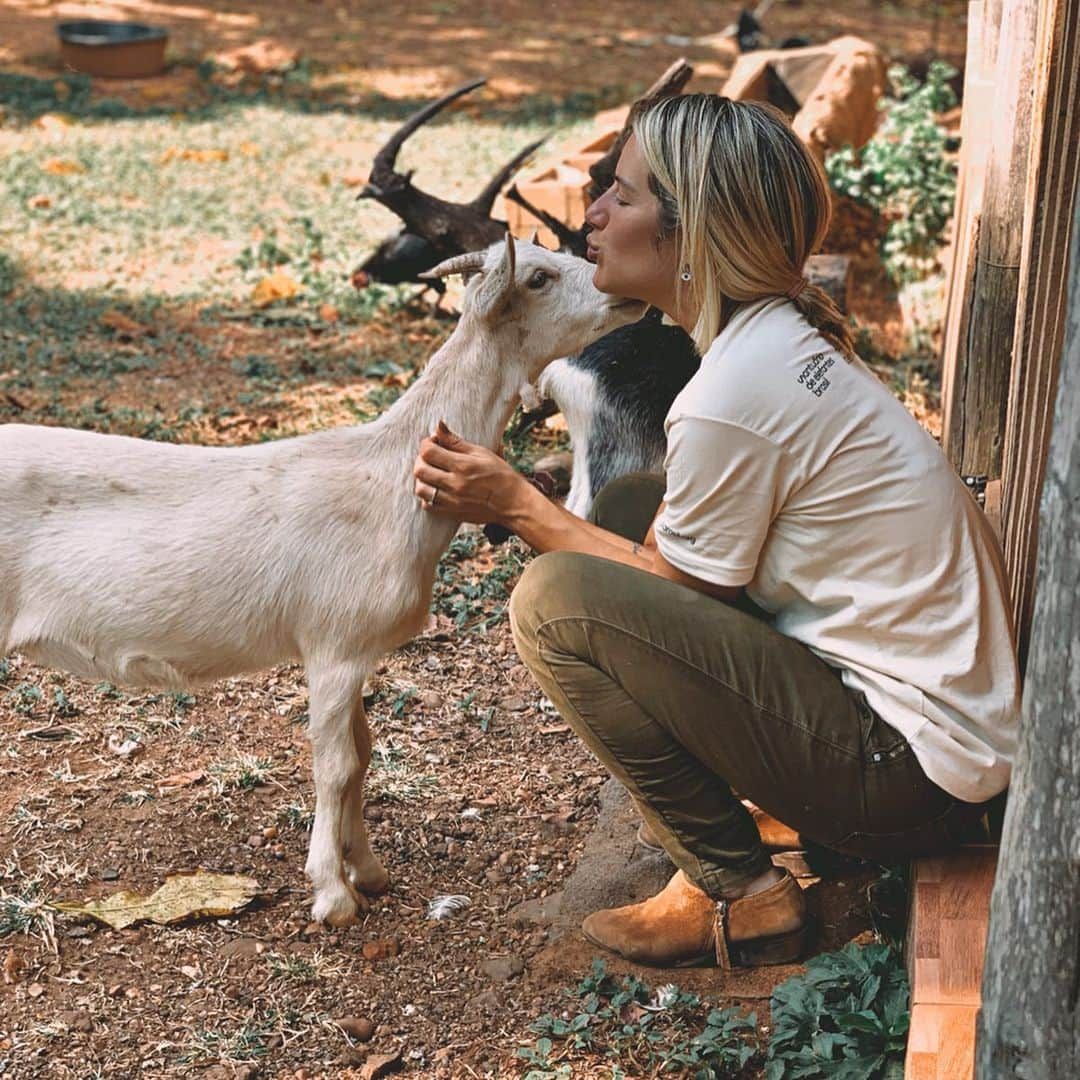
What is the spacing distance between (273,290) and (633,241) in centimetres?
575

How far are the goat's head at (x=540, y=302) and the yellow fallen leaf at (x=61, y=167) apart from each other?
8.43 m

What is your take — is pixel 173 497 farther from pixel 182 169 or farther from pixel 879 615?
pixel 182 169

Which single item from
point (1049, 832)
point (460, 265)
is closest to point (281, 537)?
point (460, 265)

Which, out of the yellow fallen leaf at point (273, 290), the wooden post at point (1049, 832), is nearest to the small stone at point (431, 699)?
the wooden post at point (1049, 832)

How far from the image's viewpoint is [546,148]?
11.8 meters

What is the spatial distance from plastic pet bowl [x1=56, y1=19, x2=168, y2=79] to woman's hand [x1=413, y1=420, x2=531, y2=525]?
1224cm

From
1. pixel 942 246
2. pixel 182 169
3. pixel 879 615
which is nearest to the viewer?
pixel 879 615

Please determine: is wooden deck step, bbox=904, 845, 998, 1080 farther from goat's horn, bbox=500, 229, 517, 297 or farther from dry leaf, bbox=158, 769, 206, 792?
dry leaf, bbox=158, 769, 206, 792

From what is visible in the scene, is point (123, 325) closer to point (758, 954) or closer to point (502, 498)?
point (502, 498)

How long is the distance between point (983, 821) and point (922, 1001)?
0.69 meters

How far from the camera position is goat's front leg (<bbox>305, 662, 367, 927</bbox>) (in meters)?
3.36

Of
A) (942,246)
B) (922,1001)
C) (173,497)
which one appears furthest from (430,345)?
(922,1001)

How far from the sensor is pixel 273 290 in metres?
8.43

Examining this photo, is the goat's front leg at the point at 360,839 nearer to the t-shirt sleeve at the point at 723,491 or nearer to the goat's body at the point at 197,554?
the goat's body at the point at 197,554
